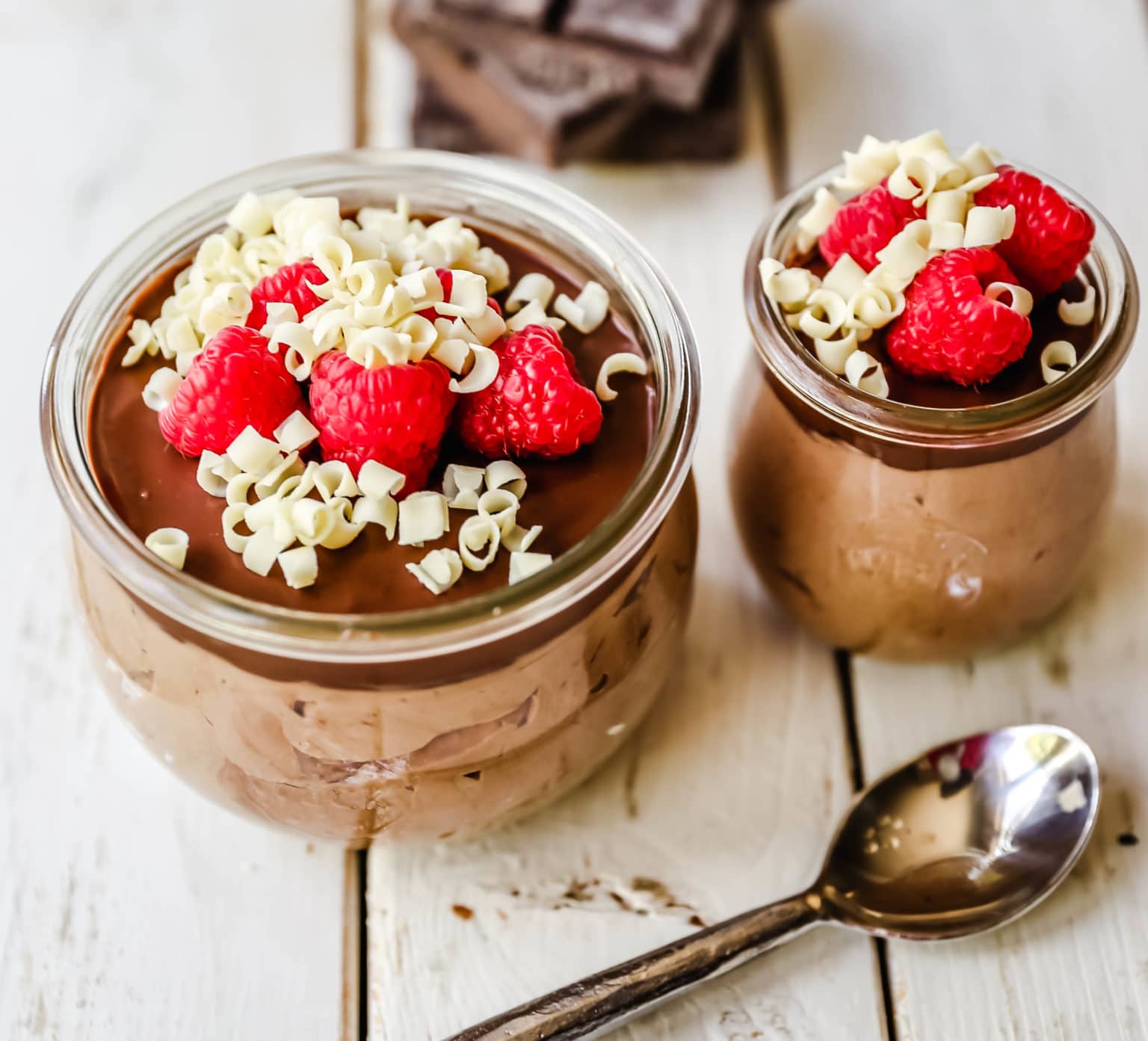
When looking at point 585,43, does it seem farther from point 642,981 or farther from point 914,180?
point 642,981

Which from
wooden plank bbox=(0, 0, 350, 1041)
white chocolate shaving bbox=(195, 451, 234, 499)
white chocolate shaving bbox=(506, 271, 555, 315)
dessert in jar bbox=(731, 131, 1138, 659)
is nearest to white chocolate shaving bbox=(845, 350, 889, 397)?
dessert in jar bbox=(731, 131, 1138, 659)

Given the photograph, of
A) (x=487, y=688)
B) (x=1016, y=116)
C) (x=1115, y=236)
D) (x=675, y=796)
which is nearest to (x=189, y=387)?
(x=487, y=688)

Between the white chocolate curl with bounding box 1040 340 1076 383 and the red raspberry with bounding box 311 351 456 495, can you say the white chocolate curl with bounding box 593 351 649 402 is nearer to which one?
the red raspberry with bounding box 311 351 456 495

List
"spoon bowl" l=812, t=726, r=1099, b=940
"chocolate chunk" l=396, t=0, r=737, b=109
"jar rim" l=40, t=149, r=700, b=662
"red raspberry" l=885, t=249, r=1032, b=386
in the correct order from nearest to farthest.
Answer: "jar rim" l=40, t=149, r=700, b=662
"red raspberry" l=885, t=249, r=1032, b=386
"spoon bowl" l=812, t=726, r=1099, b=940
"chocolate chunk" l=396, t=0, r=737, b=109

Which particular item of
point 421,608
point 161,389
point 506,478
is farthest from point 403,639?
point 161,389

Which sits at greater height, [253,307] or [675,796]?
[253,307]

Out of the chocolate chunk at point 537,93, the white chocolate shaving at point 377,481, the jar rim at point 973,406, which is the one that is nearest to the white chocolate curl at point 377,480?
the white chocolate shaving at point 377,481

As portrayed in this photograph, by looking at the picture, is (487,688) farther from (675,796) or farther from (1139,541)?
(1139,541)
